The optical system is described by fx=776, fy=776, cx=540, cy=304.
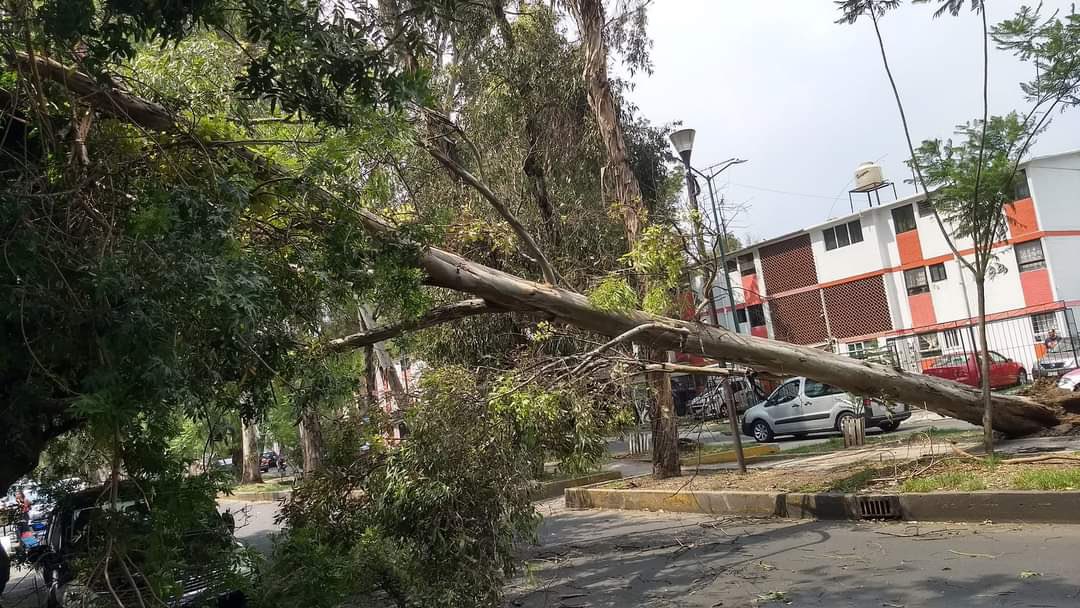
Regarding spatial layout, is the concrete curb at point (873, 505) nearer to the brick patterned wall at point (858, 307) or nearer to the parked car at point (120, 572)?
the parked car at point (120, 572)

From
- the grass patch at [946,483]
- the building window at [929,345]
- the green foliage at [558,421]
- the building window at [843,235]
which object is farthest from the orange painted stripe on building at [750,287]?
the green foliage at [558,421]

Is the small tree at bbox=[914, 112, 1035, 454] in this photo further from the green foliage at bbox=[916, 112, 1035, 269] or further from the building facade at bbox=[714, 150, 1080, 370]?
the building facade at bbox=[714, 150, 1080, 370]

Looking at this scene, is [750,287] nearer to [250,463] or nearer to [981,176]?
[250,463]

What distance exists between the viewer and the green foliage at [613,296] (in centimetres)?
861

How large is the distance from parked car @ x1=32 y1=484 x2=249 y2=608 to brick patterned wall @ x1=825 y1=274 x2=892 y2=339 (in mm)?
31374

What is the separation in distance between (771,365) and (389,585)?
5631 mm

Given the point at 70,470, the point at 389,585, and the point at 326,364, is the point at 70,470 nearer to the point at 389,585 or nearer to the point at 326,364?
the point at 326,364

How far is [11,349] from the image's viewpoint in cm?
483

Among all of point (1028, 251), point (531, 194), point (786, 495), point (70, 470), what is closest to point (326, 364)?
point (70, 470)

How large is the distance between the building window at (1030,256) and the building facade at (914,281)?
30 millimetres

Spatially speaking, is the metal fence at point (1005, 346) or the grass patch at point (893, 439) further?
the metal fence at point (1005, 346)

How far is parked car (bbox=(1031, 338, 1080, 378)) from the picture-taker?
20.2 metres

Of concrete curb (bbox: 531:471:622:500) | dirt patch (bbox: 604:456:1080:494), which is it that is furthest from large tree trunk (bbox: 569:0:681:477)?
concrete curb (bbox: 531:471:622:500)

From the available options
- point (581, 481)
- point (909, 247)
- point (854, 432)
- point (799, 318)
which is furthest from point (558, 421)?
point (799, 318)
